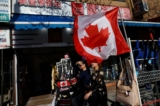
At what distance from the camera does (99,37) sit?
401 centimetres

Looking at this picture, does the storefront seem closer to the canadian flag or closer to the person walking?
the canadian flag

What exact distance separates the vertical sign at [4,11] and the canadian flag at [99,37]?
183 inches

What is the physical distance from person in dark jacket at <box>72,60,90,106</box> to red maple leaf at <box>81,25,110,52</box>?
71 cm

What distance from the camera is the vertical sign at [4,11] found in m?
7.54

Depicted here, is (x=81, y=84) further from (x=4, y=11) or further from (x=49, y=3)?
(x=49, y=3)

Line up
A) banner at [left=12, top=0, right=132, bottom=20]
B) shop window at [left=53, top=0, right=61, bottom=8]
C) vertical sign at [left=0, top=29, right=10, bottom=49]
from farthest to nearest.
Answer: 1. shop window at [left=53, top=0, right=61, bottom=8]
2. banner at [left=12, top=0, right=132, bottom=20]
3. vertical sign at [left=0, top=29, right=10, bottom=49]

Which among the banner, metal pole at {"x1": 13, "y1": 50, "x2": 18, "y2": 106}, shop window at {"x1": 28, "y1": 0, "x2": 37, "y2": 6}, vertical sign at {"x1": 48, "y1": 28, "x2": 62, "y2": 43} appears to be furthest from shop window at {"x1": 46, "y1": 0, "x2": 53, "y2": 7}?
metal pole at {"x1": 13, "y1": 50, "x2": 18, "y2": 106}

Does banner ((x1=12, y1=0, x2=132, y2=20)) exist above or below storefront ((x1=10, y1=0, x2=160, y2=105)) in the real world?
above

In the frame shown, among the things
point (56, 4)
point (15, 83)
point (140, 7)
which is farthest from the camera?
point (140, 7)

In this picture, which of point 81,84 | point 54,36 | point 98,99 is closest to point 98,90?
point 98,99

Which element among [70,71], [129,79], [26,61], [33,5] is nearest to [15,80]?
[26,61]

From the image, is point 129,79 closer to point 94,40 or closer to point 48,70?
point 94,40

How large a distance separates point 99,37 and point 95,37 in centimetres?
11

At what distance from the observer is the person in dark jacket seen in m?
4.53
